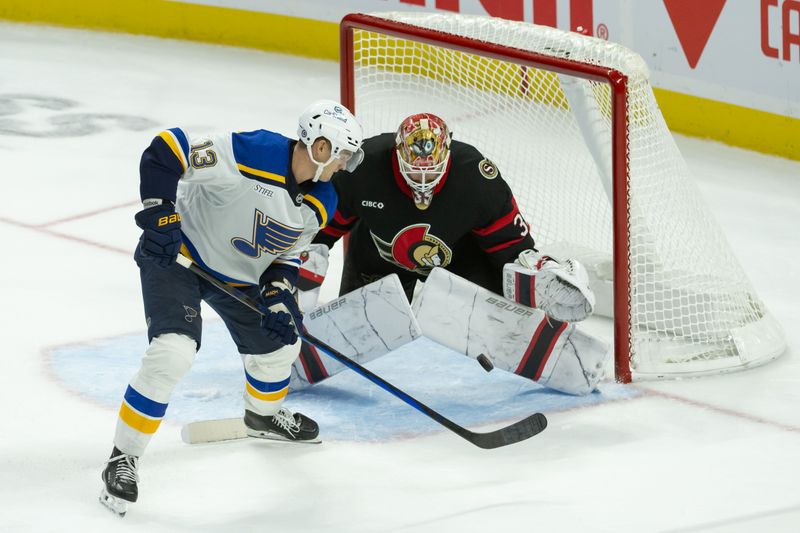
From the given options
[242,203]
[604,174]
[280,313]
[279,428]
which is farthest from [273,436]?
[604,174]

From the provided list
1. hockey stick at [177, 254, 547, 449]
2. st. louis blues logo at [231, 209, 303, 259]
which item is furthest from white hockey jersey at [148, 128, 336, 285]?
hockey stick at [177, 254, 547, 449]

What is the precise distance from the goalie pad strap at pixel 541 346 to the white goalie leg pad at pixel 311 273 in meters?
0.63

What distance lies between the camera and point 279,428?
366 centimetres

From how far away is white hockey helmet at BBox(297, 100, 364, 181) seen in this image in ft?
10.9

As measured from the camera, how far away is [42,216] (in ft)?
17.9

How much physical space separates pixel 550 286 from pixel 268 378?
0.83 m

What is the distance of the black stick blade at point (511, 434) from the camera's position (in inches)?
141

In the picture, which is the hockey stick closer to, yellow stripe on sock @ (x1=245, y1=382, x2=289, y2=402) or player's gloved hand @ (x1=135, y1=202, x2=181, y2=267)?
yellow stripe on sock @ (x1=245, y1=382, x2=289, y2=402)

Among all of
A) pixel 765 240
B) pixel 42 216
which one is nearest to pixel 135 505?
pixel 42 216

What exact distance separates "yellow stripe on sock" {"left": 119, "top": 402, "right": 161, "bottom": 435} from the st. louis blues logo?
497mm

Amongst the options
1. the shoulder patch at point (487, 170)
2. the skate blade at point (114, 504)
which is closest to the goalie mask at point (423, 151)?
the shoulder patch at point (487, 170)

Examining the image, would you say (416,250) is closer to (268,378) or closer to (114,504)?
(268,378)

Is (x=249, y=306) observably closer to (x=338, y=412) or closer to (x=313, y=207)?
(x=313, y=207)

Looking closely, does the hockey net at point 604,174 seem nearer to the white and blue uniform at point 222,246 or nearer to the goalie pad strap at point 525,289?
the goalie pad strap at point 525,289
